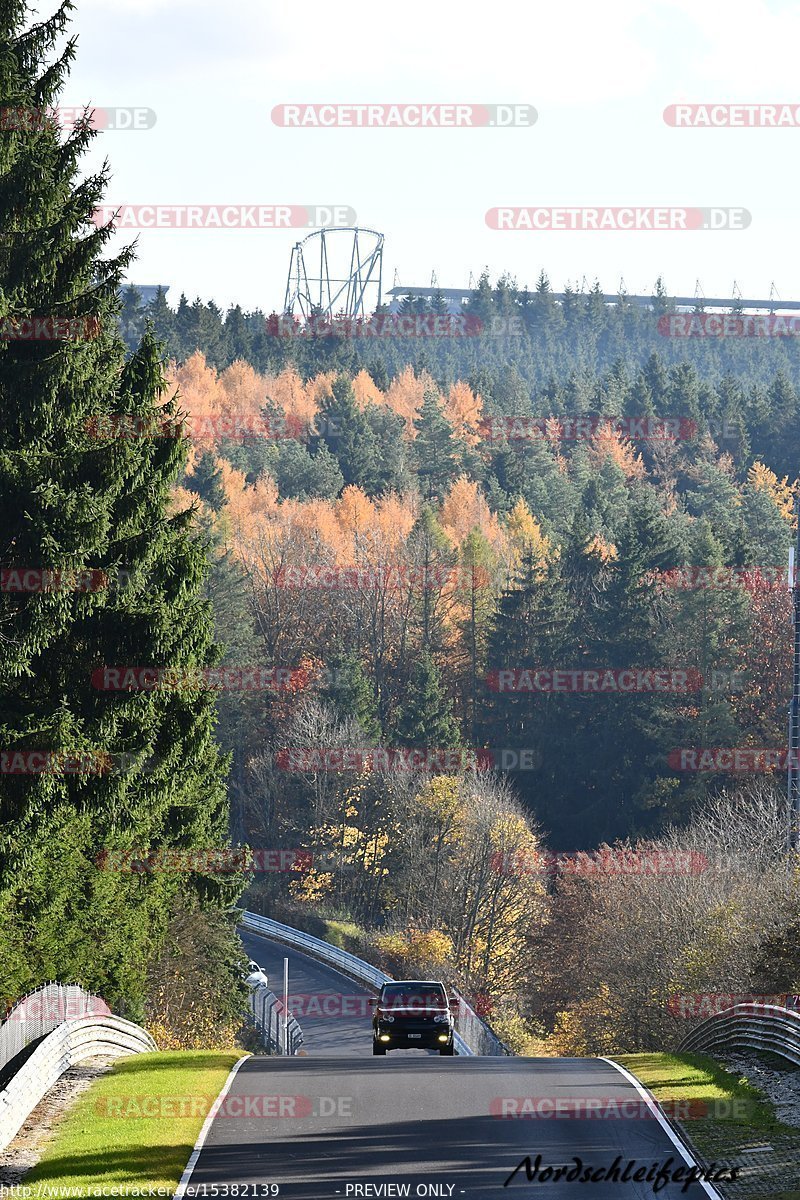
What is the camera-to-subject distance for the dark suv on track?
1192 inches

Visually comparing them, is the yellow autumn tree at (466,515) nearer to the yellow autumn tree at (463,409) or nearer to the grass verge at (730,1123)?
the yellow autumn tree at (463,409)

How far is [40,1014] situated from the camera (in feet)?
69.5

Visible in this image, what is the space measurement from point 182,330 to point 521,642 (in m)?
60.0

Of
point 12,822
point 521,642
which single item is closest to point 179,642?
point 12,822

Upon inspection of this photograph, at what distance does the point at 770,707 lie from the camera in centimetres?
7519

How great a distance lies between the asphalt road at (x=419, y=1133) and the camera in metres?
15.6

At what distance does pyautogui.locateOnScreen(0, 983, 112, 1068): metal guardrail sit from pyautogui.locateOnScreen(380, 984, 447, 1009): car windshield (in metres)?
6.98

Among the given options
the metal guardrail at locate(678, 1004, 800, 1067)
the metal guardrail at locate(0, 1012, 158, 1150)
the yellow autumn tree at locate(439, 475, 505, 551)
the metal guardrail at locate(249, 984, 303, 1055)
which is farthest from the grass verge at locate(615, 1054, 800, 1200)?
the yellow autumn tree at locate(439, 475, 505, 551)

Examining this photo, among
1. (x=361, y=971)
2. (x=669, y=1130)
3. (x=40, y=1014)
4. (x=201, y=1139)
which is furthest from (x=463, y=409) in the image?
(x=201, y=1139)

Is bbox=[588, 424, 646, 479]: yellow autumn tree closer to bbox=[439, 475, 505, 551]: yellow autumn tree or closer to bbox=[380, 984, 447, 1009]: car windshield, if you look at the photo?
Result: bbox=[439, 475, 505, 551]: yellow autumn tree

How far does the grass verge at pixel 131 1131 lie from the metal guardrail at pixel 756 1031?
843 centimetres

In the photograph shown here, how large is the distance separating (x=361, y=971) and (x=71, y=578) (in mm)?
36163

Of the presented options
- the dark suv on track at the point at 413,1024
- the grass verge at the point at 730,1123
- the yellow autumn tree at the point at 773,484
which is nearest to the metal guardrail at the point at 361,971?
the dark suv on track at the point at 413,1024

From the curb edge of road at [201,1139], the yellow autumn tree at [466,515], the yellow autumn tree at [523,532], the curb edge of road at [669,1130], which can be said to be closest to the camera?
the curb edge of road at [201,1139]
